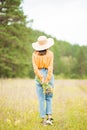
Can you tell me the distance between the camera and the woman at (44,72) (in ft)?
29.3

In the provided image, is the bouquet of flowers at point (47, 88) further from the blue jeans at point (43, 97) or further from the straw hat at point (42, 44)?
the straw hat at point (42, 44)

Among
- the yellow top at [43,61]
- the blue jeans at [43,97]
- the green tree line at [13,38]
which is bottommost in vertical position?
the green tree line at [13,38]

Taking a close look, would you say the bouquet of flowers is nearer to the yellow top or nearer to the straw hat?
the yellow top

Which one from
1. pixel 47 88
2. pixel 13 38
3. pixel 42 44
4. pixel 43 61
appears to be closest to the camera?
pixel 47 88

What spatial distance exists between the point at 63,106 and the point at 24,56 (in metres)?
27.1

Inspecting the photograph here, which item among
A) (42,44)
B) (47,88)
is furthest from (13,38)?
(47,88)

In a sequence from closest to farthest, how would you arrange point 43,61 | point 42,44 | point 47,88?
point 47,88, point 43,61, point 42,44

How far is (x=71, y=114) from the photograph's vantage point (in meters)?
10.7

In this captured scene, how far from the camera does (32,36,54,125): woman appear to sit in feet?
29.3

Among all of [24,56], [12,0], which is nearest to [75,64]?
[24,56]

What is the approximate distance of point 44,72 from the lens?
911cm

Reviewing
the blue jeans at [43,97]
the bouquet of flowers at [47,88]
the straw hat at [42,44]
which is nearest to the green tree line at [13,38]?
the straw hat at [42,44]

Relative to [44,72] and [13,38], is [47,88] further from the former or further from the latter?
[13,38]

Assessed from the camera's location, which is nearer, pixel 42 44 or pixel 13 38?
pixel 42 44
